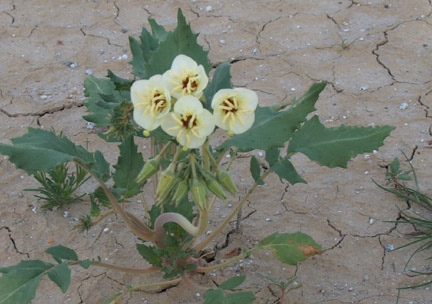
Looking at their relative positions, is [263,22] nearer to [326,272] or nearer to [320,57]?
[320,57]

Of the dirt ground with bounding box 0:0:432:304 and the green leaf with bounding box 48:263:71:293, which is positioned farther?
the dirt ground with bounding box 0:0:432:304

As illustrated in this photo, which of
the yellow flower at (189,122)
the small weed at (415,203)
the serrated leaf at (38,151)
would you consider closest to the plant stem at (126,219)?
the serrated leaf at (38,151)

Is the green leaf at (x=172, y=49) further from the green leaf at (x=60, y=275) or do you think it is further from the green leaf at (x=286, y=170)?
the green leaf at (x=60, y=275)

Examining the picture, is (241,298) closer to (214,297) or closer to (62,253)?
(214,297)

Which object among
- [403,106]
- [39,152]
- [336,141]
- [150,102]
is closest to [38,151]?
[39,152]

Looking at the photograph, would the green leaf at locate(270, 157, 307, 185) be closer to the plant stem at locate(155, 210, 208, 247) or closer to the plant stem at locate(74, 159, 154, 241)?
the plant stem at locate(155, 210, 208, 247)

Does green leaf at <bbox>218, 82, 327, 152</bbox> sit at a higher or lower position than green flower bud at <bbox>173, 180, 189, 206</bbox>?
higher

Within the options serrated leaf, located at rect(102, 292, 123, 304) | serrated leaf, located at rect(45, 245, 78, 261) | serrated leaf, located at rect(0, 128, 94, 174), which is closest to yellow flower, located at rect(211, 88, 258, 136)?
serrated leaf, located at rect(0, 128, 94, 174)
